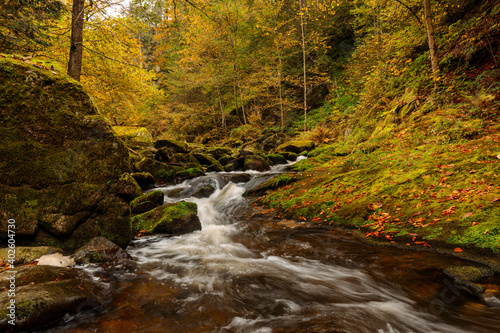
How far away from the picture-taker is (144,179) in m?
10.3

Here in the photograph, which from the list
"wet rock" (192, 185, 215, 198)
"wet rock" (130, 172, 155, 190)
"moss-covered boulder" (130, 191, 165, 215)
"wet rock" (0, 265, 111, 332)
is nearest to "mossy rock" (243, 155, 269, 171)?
"wet rock" (192, 185, 215, 198)

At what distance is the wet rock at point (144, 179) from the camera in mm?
10195

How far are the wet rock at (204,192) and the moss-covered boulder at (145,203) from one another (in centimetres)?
205

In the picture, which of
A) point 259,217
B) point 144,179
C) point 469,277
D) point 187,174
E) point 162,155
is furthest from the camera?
point 162,155

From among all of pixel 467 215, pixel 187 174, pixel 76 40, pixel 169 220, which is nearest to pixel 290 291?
pixel 467 215

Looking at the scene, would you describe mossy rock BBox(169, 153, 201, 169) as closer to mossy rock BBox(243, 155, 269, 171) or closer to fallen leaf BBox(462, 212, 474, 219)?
mossy rock BBox(243, 155, 269, 171)

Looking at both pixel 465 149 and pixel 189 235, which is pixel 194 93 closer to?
pixel 189 235

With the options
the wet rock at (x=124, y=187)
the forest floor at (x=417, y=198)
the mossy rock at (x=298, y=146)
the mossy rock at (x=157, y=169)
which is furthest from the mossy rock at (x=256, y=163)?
the wet rock at (x=124, y=187)

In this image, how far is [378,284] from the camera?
329 cm

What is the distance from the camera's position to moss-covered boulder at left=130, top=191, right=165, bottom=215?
707 centimetres

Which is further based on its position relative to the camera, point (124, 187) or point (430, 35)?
point (430, 35)

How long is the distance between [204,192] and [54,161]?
6.14 metres

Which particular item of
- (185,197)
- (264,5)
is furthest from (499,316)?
(264,5)

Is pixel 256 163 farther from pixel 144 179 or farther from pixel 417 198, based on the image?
pixel 417 198
